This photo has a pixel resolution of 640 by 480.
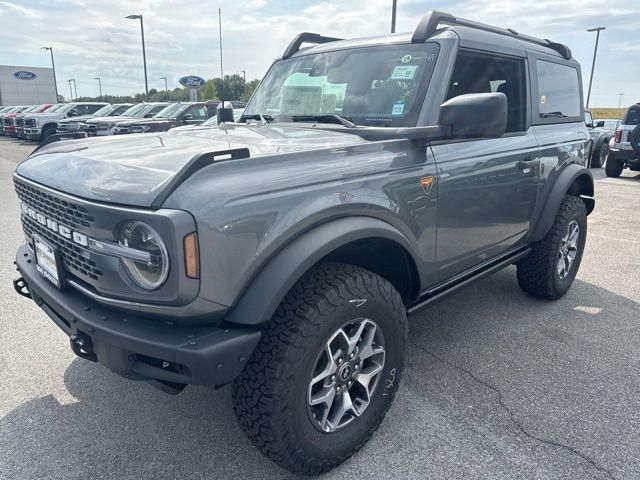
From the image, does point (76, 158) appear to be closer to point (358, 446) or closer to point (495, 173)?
point (358, 446)

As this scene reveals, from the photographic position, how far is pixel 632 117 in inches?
484

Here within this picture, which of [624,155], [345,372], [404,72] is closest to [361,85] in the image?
[404,72]

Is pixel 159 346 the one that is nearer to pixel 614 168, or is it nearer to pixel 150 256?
pixel 150 256

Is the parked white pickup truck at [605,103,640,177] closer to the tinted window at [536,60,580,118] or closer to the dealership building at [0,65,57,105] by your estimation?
the tinted window at [536,60,580,118]

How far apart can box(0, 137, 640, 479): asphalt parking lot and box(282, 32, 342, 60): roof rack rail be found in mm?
2320

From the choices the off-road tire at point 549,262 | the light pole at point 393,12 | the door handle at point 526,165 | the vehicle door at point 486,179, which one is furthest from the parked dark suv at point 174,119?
the door handle at point 526,165

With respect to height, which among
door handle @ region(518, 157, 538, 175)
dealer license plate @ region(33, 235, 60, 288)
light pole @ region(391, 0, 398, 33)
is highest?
light pole @ region(391, 0, 398, 33)

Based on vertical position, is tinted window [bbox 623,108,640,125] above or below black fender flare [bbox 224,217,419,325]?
above

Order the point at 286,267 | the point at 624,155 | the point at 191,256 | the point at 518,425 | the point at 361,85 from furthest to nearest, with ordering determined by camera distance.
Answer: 1. the point at 624,155
2. the point at 361,85
3. the point at 518,425
4. the point at 286,267
5. the point at 191,256

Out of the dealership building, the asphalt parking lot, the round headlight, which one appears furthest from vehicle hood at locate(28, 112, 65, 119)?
the dealership building

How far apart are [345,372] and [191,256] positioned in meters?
0.97

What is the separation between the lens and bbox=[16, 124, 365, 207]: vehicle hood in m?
1.88

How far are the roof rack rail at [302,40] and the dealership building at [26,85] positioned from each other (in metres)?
57.4

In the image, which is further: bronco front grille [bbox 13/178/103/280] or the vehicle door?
the vehicle door
